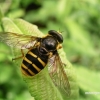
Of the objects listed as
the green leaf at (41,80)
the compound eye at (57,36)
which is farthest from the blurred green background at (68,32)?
the green leaf at (41,80)

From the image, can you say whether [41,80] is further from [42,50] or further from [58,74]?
[42,50]

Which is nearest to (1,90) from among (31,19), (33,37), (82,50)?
(82,50)

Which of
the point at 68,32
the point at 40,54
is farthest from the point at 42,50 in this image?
the point at 68,32

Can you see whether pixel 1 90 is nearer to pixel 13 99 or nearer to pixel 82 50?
pixel 13 99

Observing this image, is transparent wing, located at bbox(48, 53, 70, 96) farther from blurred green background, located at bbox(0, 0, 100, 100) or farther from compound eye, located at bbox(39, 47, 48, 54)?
blurred green background, located at bbox(0, 0, 100, 100)

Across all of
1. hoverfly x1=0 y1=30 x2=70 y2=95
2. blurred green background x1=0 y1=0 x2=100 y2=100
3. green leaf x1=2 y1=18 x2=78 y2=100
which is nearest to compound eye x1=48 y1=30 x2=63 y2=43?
hoverfly x1=0 y1=30 x2=70 y2=95

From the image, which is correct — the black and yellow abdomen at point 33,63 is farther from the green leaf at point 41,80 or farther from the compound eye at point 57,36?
the compound eye at point 57,36
